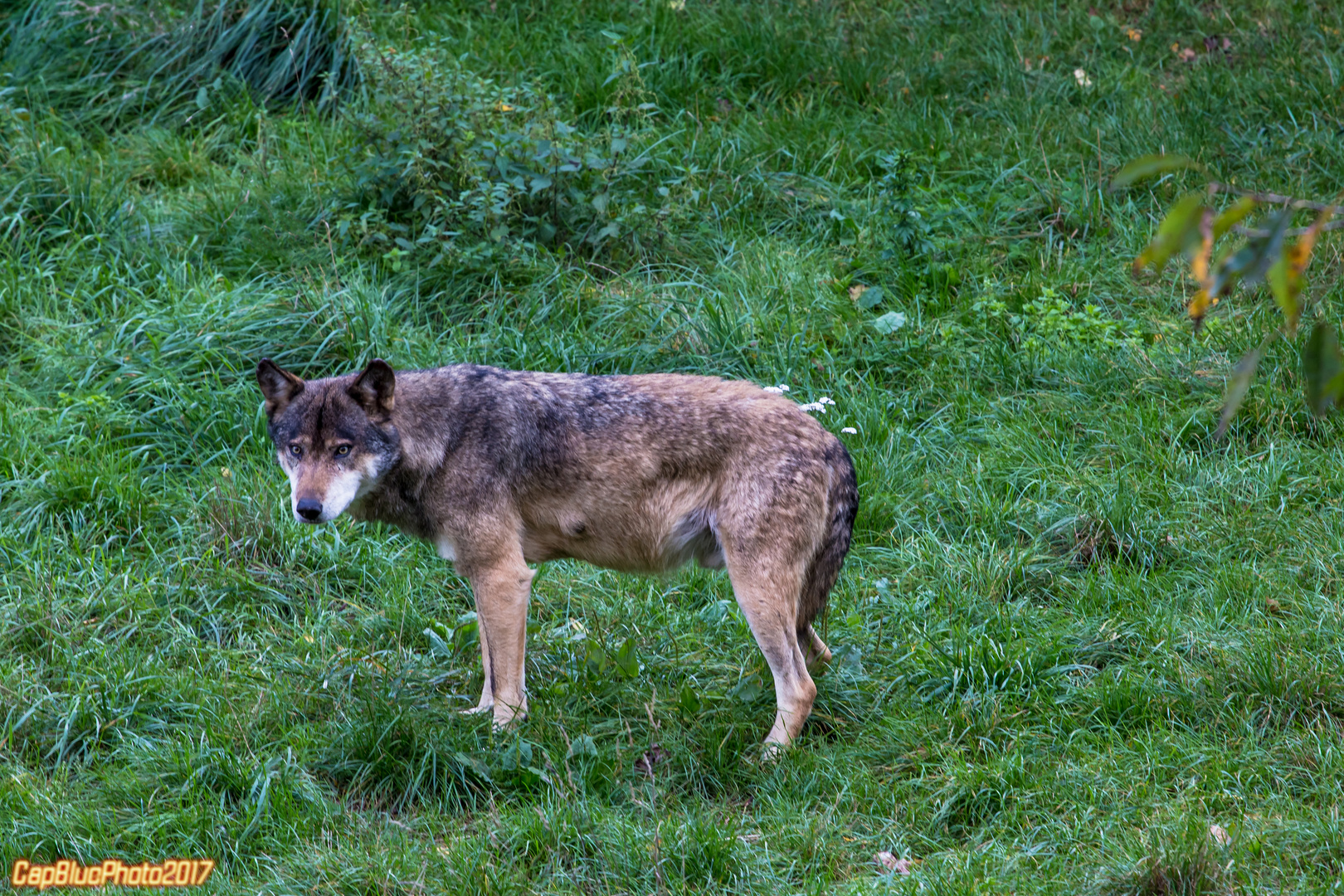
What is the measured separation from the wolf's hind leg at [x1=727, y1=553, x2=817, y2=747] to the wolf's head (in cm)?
160

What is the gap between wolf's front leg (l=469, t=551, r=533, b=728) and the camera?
538cm

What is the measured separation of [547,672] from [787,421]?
1.64 m

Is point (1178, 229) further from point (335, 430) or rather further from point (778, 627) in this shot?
point (335, 430)

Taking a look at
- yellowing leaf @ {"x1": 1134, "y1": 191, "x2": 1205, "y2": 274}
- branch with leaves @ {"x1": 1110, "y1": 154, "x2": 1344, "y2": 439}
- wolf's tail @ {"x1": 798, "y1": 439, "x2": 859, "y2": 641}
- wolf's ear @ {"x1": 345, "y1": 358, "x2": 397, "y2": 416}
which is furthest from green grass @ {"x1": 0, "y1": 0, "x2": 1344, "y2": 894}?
yellowing leaf @ {"x1": 1134, "y1": 191, "x2": 1205, "y2": 274}

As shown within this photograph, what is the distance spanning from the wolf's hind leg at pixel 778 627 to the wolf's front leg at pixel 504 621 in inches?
37.2

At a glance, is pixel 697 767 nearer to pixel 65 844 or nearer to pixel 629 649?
pixel 629 649

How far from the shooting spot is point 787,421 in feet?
18.1

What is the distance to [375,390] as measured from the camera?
5.29m

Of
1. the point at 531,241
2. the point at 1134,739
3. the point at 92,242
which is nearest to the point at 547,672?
the point at 1134,739

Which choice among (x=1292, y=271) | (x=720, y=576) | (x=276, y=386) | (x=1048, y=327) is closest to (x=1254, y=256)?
(x=1292, y=271)

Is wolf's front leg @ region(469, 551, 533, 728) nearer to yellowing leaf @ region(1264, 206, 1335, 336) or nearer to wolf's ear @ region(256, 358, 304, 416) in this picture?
wolf's ear @ region(256, 358, 304, 416)

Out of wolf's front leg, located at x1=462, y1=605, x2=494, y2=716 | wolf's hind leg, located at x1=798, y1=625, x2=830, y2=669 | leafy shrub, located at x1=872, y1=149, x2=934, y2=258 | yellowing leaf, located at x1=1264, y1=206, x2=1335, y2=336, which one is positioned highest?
yellowing leaf, located at x1=1264, y1=206, x2=1335, y2=336

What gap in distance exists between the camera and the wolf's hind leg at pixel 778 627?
5.22m

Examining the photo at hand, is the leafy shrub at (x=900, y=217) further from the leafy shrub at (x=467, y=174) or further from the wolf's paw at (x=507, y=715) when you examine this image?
the wolf's paw at (x=507, y=715)
